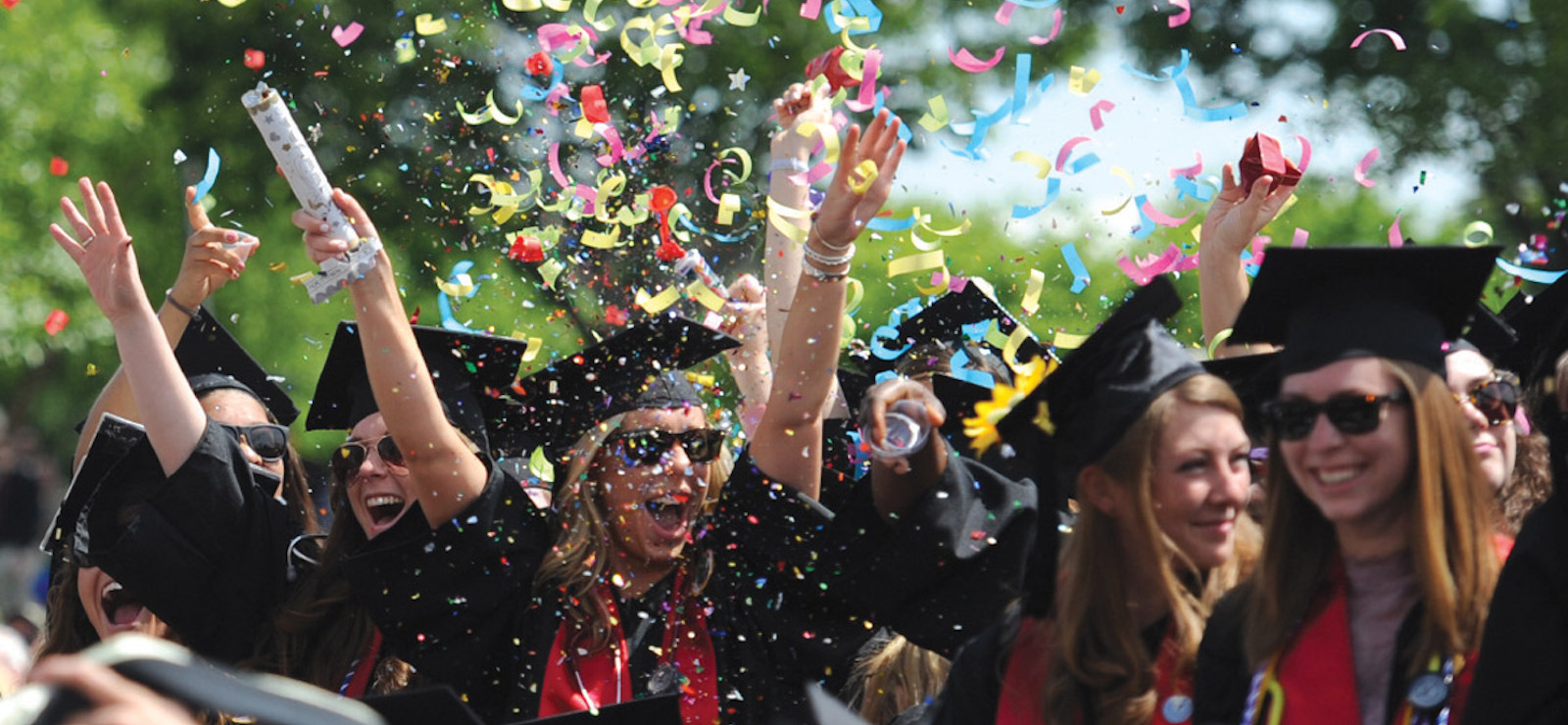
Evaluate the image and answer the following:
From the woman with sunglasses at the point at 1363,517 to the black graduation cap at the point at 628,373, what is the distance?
1596 mm

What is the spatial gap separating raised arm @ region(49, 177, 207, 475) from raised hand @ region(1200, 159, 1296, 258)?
8.02 ft

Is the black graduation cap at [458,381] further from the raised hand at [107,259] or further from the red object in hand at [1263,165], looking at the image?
the red object in hand at [1263,165]

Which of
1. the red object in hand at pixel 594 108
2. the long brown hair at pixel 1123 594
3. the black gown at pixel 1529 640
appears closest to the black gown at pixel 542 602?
the long brown hair at pixel 1123 594

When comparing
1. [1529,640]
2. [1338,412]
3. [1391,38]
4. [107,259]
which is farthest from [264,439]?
[1391,38]

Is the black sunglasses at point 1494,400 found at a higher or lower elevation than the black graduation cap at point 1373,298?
lower

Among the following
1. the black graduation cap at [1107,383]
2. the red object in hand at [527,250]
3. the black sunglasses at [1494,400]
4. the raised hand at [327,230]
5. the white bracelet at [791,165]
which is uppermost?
the black graduation cap at [1107,383]

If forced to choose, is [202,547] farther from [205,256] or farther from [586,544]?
[586,544]

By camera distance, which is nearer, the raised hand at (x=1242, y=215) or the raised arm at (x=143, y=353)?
the raised arm at (x=143, y=353)

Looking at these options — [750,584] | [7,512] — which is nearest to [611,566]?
[750,584]

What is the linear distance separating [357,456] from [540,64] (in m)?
1.16

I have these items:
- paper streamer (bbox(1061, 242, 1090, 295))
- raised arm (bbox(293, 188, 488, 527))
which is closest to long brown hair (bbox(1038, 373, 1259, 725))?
paper streamer (bbox(1061, 242, 1090, 295))

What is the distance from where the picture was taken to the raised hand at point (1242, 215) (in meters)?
4.48

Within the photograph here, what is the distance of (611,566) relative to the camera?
13.8 ft

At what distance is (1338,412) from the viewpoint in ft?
9.36
